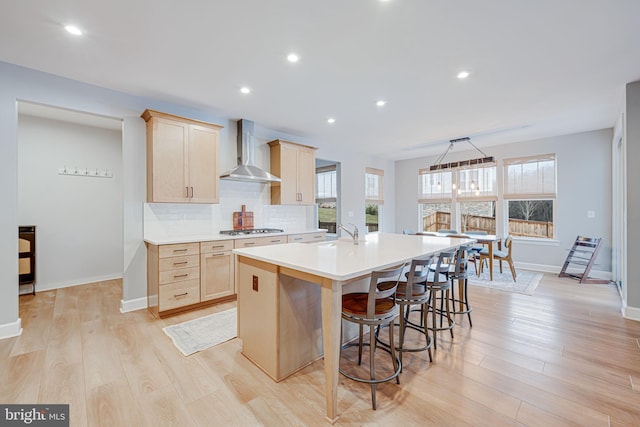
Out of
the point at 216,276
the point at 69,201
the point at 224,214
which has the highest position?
the point at 69,201

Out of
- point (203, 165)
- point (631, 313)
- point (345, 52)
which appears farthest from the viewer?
point (203, 165)

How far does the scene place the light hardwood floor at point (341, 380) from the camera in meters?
1.65

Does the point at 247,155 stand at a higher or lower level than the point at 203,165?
higher

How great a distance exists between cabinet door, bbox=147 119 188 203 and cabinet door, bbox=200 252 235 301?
86 cm

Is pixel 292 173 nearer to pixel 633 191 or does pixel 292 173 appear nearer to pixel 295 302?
pixel 295 302

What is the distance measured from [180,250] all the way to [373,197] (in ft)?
16.6

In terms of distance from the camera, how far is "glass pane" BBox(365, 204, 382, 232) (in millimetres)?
7320

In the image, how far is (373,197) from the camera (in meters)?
7.14

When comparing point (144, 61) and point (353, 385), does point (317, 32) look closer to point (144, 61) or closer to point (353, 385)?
point (144, 61)

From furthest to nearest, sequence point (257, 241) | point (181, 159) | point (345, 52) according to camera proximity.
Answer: point (257, 241) < point (181, 159) < point (345, 52)

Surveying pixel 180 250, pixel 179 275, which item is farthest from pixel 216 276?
pixel 180 250

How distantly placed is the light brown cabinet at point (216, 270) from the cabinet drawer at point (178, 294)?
0.27ft

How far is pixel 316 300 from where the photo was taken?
7.28 feet

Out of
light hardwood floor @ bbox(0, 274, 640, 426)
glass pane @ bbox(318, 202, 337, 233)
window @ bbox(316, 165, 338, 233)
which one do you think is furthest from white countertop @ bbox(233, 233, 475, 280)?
glass pane @ bbox(318, 202, 337, 233)
